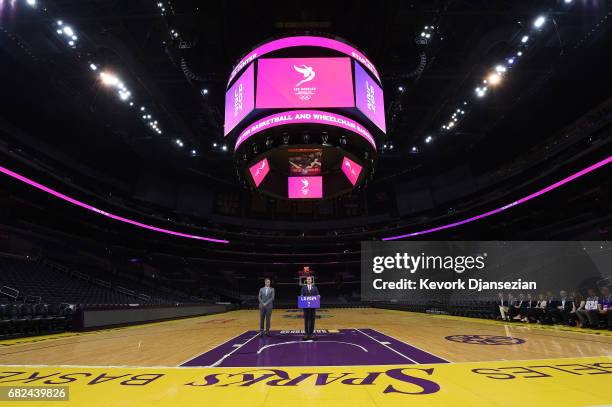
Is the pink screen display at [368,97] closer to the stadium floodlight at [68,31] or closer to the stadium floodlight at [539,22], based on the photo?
the stadium floodlight at [539,22]

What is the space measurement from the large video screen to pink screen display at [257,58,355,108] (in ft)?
8.45

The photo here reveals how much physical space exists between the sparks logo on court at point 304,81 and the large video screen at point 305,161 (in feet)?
8.52

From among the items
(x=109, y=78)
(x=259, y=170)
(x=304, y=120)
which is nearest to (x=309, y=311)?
(x=304, y=120)

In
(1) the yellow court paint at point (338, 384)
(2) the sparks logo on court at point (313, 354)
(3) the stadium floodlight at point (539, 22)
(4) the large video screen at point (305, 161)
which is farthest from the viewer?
(4) the large video screen at point (305, 161)

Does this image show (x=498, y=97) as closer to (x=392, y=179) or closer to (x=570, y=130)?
(x=570, y=130)

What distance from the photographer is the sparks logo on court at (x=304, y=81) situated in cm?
1058

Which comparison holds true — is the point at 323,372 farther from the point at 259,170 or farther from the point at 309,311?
the point at 259,170

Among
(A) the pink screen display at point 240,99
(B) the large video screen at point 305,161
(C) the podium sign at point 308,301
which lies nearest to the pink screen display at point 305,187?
(B) the large video screen at point 305,161

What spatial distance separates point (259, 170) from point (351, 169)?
366cm

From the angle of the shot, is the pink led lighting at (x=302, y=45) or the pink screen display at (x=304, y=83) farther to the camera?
the pink led lighting at (x=302, y=45)

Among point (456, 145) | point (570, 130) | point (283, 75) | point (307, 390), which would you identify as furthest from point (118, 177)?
point (570, 130)

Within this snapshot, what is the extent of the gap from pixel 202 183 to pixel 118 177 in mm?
8686

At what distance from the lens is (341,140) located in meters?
11.6

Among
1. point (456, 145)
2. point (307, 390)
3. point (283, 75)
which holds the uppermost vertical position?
point (456, 145)
